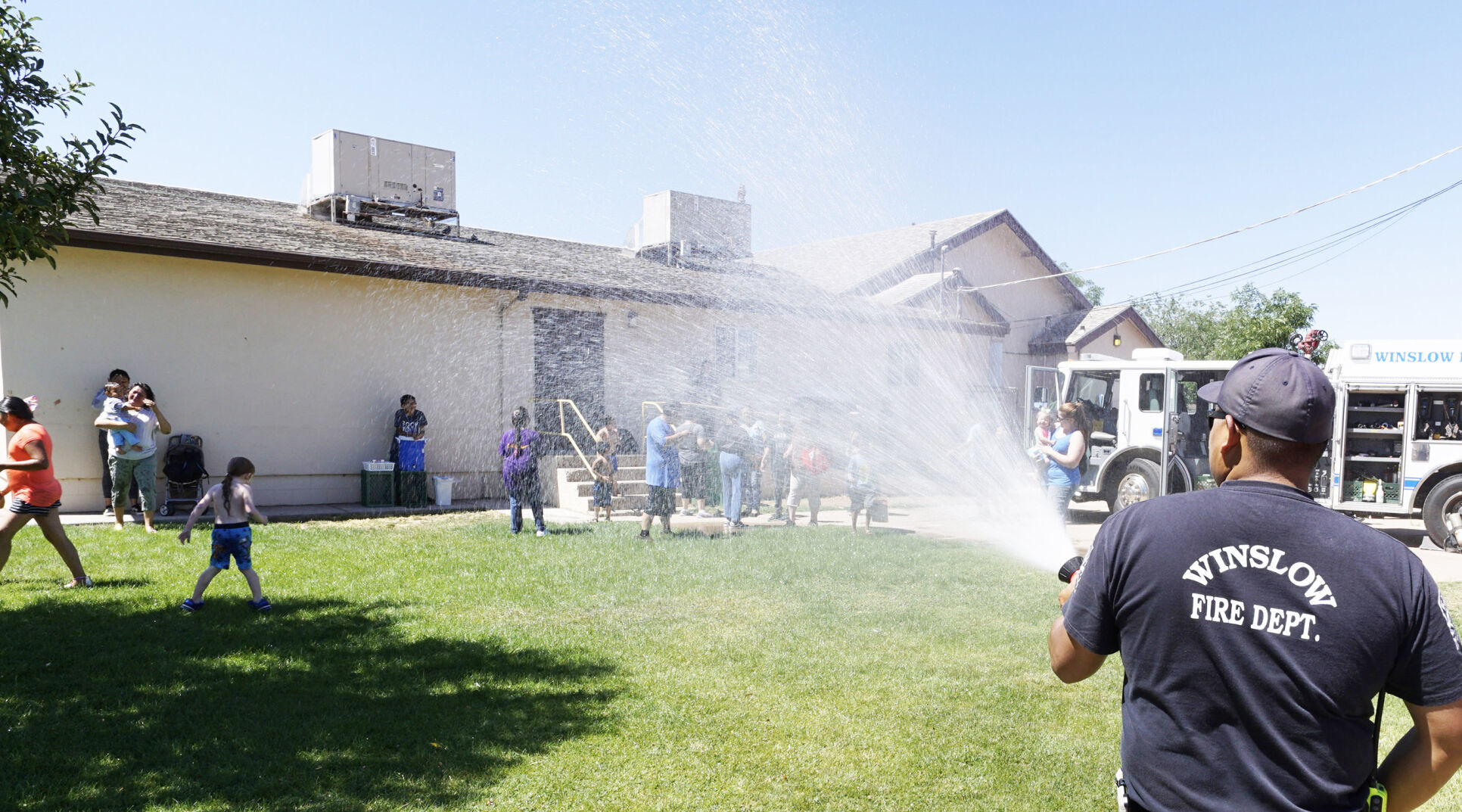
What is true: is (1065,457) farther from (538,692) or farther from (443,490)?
(443,490)

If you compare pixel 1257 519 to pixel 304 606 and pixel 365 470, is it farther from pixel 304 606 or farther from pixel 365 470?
pixel 365 470

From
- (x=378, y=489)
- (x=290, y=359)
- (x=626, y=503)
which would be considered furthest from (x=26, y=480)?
(x=626, y=503)

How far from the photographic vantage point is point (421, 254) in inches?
661

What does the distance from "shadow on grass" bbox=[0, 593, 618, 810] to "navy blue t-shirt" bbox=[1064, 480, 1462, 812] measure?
334 centimetres

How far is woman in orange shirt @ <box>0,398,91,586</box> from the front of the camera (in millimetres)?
7797

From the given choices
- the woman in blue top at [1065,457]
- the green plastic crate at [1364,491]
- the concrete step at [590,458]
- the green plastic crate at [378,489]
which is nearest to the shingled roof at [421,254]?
the concrete step at [590,458]

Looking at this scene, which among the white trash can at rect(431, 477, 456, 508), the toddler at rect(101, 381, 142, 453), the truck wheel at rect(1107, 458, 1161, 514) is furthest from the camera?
the white trash can at rect(431, 477, 456, 508)

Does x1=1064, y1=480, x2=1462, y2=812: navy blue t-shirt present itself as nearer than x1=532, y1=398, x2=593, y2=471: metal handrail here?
Yes

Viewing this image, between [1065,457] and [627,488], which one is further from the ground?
[1065,457]

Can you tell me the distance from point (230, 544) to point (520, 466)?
4.62m

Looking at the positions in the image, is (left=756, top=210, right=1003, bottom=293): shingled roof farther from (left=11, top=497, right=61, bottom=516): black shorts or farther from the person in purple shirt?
(left=11, top=497, right=61, bottom=516): black shorts

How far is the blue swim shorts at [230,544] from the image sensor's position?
7.75m

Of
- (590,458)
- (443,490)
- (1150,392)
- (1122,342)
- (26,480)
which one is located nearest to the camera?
(26,480)

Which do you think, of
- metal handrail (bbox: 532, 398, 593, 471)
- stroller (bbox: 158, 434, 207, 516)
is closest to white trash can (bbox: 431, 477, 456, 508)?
metal handrail (bbox: 532, 398, 593, 471)
